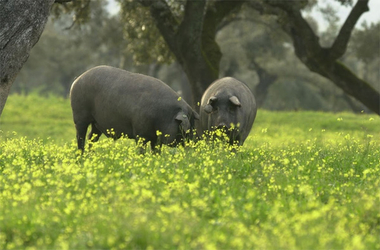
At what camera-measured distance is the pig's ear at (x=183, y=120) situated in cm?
1050

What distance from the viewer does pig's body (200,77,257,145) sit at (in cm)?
1135

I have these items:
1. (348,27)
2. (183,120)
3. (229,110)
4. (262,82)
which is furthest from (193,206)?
(262,82)

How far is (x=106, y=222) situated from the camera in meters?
5.91

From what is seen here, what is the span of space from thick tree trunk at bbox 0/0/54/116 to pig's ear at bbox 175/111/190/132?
3004 mm

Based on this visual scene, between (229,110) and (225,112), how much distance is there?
103mm

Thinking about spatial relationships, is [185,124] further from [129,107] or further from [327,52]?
[327,52]

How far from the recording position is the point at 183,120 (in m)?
10.5

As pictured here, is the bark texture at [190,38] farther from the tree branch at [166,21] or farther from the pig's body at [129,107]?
the pig's body at [129,107]

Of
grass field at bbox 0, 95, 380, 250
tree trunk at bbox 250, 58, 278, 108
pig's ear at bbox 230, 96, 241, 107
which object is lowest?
tree trunk at bbox 250, 58, 278, 108

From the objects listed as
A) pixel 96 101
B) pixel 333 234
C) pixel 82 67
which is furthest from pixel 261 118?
pixel 82 67

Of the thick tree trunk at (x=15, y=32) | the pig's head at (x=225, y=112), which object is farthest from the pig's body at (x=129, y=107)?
the thick tree trunk at (x=15, y=32)

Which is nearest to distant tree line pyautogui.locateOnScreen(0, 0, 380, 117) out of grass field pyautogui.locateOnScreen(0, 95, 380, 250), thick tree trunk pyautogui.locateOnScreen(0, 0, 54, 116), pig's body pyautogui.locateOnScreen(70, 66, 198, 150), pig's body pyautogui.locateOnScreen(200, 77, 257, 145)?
pig's body pyautogui.locateOnScreen(200, 77, 257, 145)

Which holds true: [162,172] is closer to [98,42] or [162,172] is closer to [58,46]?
[98,42]

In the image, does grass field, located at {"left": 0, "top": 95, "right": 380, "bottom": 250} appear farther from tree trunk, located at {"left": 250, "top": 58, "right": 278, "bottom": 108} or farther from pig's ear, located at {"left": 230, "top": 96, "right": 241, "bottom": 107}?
tree trunk, located at {"left": 250, "top": 58, "right": 278, "bottom": 108}
